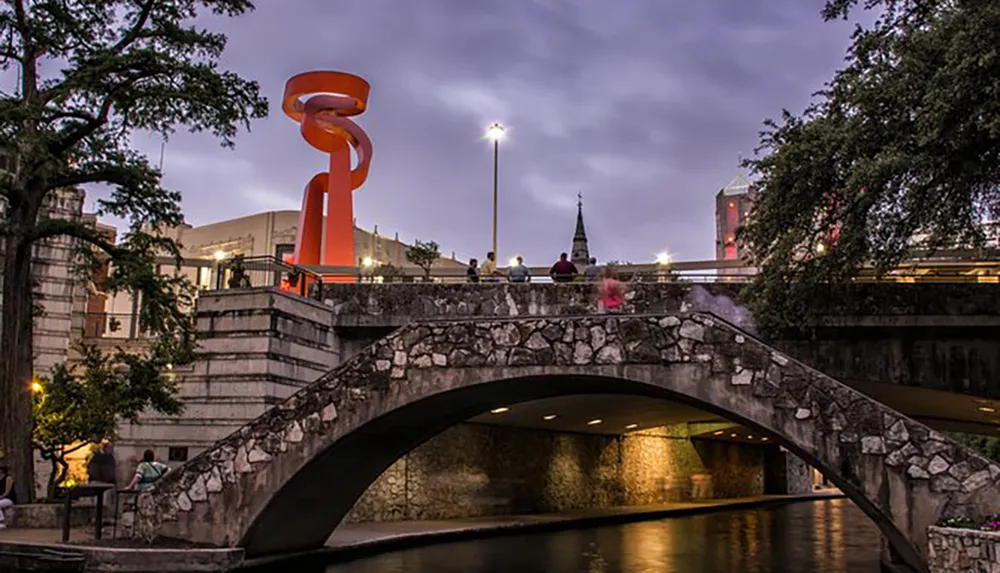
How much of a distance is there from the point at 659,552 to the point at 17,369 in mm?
12917

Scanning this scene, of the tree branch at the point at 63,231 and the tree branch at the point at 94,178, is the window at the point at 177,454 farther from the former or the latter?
the tree branch at the point at 94,178

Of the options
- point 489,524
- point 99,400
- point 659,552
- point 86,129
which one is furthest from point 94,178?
point 659,552

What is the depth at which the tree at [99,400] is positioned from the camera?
17703 mm

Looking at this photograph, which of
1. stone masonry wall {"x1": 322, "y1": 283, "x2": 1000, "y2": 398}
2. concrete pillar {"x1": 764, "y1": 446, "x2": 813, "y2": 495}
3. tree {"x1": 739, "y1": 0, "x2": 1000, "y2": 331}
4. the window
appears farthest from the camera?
concrete pillar {"x1": 764, "y1": 446, "x2": 813, "y2": 495}

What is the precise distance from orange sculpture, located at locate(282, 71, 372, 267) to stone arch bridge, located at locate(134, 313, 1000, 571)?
55.3ft

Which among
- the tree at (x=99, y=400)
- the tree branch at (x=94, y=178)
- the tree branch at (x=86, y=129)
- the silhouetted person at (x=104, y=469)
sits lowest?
the silhouetted person at (x=104, y=469)

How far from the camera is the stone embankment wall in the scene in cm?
963

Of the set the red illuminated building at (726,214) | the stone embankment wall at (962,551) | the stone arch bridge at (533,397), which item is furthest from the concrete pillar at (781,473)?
the red illuminated building at (726,214)

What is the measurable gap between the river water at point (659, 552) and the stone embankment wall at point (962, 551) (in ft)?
17.7

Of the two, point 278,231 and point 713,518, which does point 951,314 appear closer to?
point 713,518

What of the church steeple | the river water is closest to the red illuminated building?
the church steeple

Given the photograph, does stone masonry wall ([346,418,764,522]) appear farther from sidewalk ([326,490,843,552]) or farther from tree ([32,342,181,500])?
tree ([32,342,181,500])

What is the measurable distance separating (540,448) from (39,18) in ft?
60.4

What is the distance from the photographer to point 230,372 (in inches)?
738
